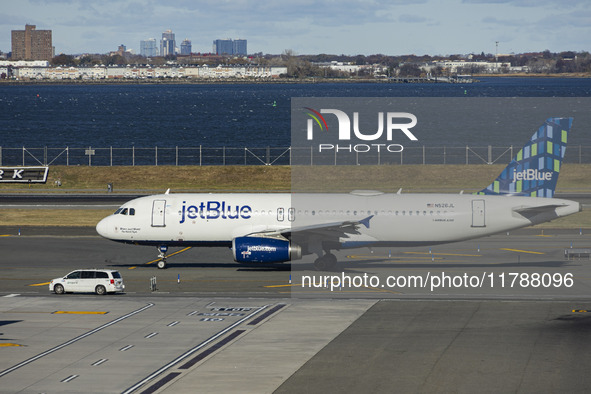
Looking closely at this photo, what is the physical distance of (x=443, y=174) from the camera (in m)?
105

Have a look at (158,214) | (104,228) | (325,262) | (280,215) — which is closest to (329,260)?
(325,262)

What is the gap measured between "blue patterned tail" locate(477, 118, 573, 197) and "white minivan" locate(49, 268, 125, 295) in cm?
2585

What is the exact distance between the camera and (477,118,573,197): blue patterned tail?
5806cm

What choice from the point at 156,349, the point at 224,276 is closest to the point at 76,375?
the point at 156,349

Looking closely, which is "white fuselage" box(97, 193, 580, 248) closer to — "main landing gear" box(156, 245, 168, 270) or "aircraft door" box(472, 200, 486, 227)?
→ "aircraft door" box(472, 200, 486, 227)

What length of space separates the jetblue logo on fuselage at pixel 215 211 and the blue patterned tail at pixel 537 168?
661 inches

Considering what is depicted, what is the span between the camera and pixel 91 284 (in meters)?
50.8

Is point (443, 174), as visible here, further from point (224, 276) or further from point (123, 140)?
point (123, 140)

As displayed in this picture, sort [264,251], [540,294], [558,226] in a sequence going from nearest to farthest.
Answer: [540,294], [264,251], [558,226]

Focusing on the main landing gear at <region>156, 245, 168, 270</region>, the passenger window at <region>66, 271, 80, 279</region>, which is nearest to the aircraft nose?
the main landing gear at <region>156, 245, 168, 270</region>

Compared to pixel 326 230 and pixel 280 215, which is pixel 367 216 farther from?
pixel 280 215

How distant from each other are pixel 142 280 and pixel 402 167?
187ft

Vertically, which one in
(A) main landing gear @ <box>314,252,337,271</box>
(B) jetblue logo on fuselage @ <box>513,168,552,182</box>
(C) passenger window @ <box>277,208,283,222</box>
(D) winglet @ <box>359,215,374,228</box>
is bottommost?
(A) main landing gear @ <box>314,252,337,271</box>

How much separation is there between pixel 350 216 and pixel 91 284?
17252mm
